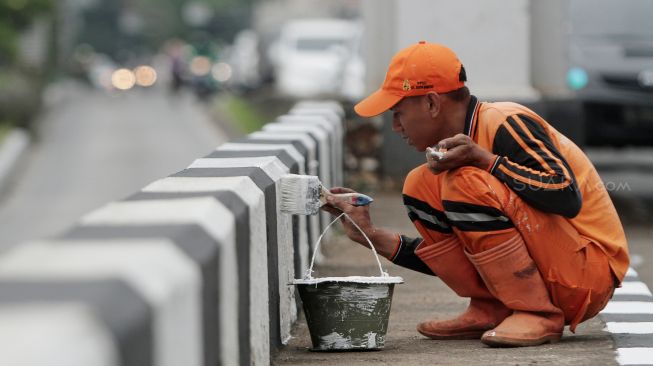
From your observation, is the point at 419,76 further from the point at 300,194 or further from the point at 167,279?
the point at 167,279

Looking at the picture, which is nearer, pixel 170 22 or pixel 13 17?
pixel 13 17

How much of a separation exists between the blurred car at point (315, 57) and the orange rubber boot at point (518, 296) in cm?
1959

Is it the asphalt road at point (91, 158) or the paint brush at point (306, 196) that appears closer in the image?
the paint brush at point (306, 196)

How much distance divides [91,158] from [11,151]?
192 centimetres

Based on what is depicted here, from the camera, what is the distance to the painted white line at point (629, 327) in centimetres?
670

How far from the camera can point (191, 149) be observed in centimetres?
2816

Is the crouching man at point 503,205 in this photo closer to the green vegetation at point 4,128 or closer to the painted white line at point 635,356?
the painted white line at point 635,356

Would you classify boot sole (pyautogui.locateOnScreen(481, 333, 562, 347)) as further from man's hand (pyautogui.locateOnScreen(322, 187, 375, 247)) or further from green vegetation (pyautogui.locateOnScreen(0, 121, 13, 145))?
green vegetation (pyautogui.locateOnScreen(0, 121, 13, 145))

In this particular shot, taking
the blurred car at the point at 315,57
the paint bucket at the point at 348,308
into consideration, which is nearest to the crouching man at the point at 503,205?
the paint bucket at the point at 348,308

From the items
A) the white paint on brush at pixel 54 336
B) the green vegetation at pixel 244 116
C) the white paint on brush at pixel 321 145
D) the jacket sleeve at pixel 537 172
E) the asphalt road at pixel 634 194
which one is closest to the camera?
the white paint on brush at pixel 54 336

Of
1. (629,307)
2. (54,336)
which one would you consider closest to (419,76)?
(629,307)

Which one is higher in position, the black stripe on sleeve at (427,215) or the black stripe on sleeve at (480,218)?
the black stripe on sleeve at (480,218)

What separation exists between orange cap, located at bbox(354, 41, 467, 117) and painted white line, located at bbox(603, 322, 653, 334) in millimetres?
1360

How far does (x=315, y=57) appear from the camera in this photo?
34.6 m
